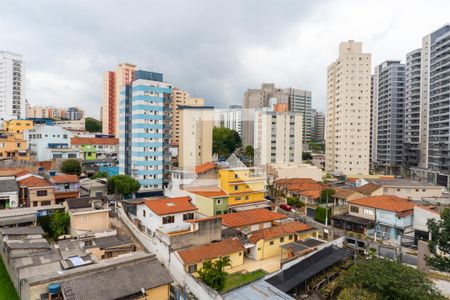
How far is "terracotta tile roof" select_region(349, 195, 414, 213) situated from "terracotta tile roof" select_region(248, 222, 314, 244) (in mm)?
5711

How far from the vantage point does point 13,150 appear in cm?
4112

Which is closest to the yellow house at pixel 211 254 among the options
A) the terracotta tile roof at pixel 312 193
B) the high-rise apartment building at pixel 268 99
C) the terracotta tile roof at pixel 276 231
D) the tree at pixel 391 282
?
the terracotta tile roof at pixel 276 231

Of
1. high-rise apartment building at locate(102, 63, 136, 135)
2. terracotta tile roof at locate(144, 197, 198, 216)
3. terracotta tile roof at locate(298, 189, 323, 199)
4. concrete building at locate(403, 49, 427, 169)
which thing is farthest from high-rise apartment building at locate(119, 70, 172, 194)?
concrete building at locate(403, 49, 427, 169)

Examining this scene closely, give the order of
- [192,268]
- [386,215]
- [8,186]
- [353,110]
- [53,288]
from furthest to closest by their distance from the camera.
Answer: [353,110] < [8,186] < [386,215] < [192,268] < [53,288]

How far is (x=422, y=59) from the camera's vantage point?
192ft

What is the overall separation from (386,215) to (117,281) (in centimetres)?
1969

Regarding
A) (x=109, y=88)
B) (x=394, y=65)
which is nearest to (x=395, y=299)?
(x=394, y=65)

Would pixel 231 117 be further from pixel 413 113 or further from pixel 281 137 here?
pixel 413 113

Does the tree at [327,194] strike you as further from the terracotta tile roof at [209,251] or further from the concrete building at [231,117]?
the concrete building at [231,117]

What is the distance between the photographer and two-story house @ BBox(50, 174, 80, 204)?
25.2 meters

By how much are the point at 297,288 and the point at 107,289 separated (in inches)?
383

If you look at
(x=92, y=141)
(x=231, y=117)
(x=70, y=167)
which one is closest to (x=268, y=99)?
(x=231, y=117)

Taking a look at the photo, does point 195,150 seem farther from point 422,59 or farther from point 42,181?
point 422,59

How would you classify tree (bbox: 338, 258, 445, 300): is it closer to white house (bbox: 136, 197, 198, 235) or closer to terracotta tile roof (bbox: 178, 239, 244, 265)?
terracotta tile roof (bbox: 178, 239, 244, 265)
